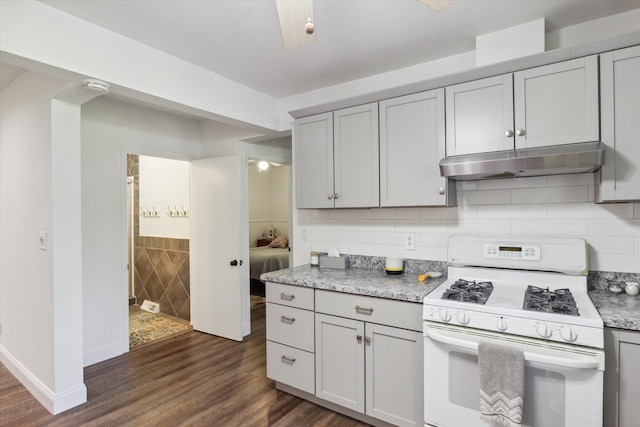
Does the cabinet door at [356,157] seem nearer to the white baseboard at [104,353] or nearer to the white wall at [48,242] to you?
the white wall at [48,242]

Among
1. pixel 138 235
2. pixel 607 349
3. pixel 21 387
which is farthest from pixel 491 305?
pixel 138 235

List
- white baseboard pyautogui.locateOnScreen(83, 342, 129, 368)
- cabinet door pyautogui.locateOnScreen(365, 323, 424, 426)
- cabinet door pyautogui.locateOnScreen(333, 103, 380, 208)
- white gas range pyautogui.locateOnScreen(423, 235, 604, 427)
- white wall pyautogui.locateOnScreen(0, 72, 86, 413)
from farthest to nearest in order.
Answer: white baseboard pyautogui.locateOnScreen(83, 342, 129, 368) → cabinet door pyautogui.locateOnScreen(333, 103, 380, 208) → white wall pyautogui.locateOnScreen(0, 72, 86, 413) → cabinet door pyautogui.locateOnScreen(365, 323, 424, 426) → white gas range pyautogui.locateOnScreen(423, 235, 604, 427)

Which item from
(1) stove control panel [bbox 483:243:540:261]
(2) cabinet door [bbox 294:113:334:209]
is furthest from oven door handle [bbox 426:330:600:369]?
(2) cabinet door [bbox 294:113:334:209]

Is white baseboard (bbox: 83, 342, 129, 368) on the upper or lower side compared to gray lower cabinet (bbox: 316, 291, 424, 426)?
lower

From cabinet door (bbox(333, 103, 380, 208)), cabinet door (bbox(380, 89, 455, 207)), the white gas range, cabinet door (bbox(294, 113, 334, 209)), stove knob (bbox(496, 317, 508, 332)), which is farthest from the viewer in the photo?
cabinet door (bbox(294, 113, 334, 209))

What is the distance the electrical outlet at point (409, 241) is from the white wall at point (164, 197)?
274 centimetres

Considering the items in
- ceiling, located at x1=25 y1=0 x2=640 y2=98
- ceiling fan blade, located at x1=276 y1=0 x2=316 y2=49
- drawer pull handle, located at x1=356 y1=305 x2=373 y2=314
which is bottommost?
drawer pull handle, located at x1=356 y1=305 x2=373 y2=314

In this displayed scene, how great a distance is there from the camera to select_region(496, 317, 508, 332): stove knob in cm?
164

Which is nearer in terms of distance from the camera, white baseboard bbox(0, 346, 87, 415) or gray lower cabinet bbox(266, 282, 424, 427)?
gray lower cabinet bbox(266, 282, 424, 427)

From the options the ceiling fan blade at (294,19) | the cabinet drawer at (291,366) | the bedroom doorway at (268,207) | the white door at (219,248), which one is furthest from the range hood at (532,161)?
the bedroom doorway at (268,207)

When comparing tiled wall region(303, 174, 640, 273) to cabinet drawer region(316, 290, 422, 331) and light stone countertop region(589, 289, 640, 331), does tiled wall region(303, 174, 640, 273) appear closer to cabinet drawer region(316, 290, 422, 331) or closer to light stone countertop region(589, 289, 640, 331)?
light stone countertop region(589, 289, 640, 331)

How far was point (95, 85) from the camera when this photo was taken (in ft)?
6.79

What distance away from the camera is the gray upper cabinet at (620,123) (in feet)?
5.67

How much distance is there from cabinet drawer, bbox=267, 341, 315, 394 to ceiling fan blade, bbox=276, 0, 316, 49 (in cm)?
194
